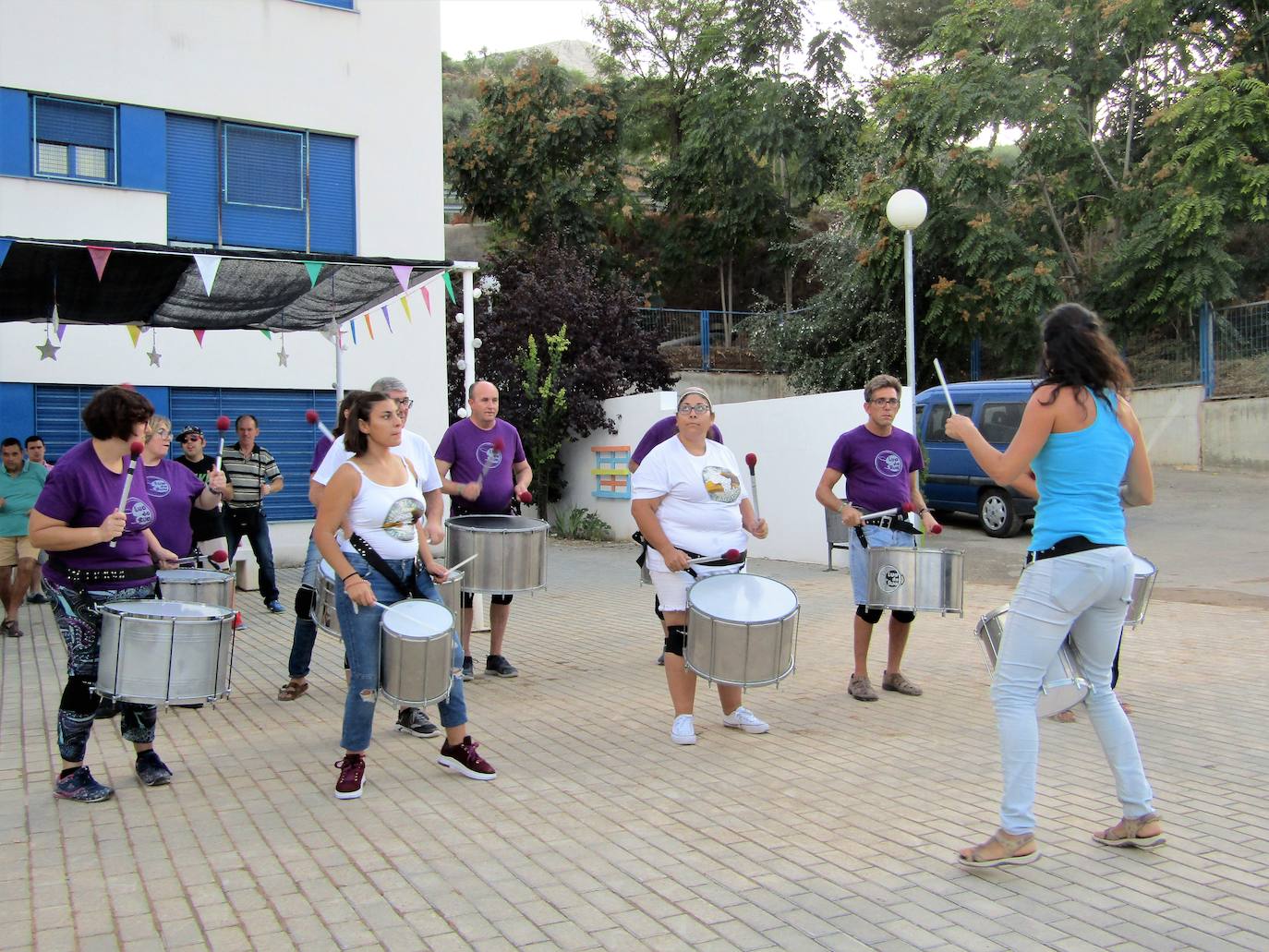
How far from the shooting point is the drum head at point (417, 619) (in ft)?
16.0

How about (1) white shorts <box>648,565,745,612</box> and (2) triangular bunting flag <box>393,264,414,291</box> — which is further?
(2) triangular bunting flag <box>393,264,414,291</box>

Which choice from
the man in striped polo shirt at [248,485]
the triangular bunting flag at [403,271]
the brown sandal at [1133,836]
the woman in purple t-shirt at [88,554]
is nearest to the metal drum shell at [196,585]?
the woman in purple t-shirt at [88,554]

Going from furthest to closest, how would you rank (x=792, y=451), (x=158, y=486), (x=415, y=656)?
1. (x=792, y=451)
2. (x=158, y=486)
3. (x=415, y=656)

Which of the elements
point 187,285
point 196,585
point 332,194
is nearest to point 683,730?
point 196,585

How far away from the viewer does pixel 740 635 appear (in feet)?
17.9

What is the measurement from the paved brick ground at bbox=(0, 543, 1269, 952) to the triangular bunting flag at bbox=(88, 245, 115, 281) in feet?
9.53

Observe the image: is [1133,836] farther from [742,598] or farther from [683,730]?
[683,730]

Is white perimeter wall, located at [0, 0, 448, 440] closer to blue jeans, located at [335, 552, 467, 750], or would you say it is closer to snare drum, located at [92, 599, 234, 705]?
snare drum, located at [92, 599, 234, 705]

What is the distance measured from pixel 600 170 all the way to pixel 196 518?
67.6ft

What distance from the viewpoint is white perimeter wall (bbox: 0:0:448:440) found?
13320 mm

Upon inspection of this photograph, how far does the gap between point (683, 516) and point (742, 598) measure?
0.57 m

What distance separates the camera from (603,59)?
32.5m

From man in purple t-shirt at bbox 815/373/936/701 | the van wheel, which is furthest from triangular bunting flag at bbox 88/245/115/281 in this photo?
the van wheel

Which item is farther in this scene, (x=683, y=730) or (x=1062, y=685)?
(x=683, y=730)
